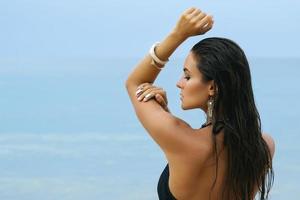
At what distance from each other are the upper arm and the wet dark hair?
8 centimetres

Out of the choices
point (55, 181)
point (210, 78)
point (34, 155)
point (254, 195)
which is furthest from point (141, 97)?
point (34, 155)

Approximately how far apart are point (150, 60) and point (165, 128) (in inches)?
7.4

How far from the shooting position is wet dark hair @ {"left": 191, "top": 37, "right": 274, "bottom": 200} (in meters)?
2.03

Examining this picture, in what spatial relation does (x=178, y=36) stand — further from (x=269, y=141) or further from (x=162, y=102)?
(x=269, y=141)

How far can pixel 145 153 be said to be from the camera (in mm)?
11102

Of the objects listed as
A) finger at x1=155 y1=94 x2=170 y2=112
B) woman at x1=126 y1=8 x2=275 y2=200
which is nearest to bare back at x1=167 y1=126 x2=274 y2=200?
woman at x1=126 y1=8 x2=275 y2=200

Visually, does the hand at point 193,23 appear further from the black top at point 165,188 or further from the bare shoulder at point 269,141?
the bare shoulder at point 269,141

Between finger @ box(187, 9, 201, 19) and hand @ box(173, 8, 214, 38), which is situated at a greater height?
finger @ box(187, 9, 201, 19)

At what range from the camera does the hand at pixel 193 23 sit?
202 cm

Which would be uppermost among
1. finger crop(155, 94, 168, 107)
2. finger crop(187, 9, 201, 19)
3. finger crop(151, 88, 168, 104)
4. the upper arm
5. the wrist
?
finger crop(187, 9, 201, 19)

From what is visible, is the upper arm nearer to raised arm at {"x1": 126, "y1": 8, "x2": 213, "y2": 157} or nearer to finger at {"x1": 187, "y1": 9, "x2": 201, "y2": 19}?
raised arm at {"x1": 126, "y1": 8, "x2": 213, "y2": 157}

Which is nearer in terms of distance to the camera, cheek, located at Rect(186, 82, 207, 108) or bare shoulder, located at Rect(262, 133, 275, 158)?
cheek, located at Rect(186, 82, 207, 108)

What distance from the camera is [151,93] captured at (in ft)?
6.79

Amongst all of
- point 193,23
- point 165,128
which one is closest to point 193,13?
point 193,23
